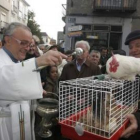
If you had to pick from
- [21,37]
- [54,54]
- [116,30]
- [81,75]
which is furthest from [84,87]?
[116,30]

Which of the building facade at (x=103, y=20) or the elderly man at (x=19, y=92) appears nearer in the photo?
the elderly man at (x=19, y=92)

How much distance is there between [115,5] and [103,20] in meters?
0.97

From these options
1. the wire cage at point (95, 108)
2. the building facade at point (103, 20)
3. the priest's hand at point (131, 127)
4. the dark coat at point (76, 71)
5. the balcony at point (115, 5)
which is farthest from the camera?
the building facade at point (103, 20)

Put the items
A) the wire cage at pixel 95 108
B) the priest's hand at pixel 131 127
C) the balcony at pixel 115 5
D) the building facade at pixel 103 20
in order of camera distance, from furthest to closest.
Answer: the building facade at pixel 103 20 < the balcony at pixel 115 5 < the priest's hand at pixel 131 127 < the wire cage at pixel 95 108

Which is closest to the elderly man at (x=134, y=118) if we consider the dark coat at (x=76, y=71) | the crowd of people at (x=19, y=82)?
the crowd of people at (x=19, y=82)

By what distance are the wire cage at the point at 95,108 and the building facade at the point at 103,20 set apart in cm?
895

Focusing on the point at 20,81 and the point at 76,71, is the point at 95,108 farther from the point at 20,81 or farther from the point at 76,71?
the point at 76,71

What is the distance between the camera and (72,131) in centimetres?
102

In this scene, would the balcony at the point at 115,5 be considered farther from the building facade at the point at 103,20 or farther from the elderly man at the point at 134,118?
the elderly man at the point at 134,118

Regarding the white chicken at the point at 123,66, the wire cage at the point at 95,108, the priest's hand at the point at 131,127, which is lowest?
the priest's hand at the point at 131,127

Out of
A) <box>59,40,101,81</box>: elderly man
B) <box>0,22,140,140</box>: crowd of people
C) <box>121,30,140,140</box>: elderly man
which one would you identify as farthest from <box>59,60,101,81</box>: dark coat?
<box>0,22,140,140</box>: crowd of people

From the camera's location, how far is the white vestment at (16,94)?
1078 millimetres

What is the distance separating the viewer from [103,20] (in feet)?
33.2

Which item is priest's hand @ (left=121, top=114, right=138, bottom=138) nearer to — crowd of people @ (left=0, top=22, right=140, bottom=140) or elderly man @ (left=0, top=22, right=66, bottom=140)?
crowd of people @ (left=0, top=22, right=140, bottom=140)
